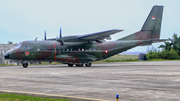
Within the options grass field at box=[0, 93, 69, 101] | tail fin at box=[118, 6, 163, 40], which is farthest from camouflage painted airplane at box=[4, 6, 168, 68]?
grass field at box=[0, 93, 69, 101]

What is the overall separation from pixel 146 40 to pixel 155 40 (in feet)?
4.53

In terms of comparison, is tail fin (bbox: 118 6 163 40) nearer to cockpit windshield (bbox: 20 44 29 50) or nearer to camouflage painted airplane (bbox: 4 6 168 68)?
camouflage painted airplane (bbox: 4 6 168 68)

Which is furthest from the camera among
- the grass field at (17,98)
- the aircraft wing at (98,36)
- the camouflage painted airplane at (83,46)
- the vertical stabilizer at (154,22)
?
the vertical stabilizer at (154,22)

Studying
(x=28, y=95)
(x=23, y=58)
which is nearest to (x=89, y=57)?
(x=23, y=58)

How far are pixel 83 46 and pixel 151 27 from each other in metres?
11.6

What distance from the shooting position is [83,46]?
3362cm

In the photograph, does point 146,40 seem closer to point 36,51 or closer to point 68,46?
point 68,46

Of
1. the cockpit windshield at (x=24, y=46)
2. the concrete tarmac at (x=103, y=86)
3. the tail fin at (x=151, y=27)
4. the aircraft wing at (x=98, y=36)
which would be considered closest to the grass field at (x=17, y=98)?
the concrete tarmac at (x=103, y=86)

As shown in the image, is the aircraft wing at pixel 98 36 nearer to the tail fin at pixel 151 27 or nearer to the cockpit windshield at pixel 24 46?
the tail fin at pixel 151 27

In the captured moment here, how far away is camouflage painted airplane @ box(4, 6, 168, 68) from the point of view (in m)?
30.8

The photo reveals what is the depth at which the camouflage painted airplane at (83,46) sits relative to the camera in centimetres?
3078

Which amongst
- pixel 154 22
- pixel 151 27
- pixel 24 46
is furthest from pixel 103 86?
pixel 154 22

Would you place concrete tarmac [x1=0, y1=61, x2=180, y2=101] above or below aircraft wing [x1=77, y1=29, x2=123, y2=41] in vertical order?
below

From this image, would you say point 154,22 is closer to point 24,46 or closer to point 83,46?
point 83,46
